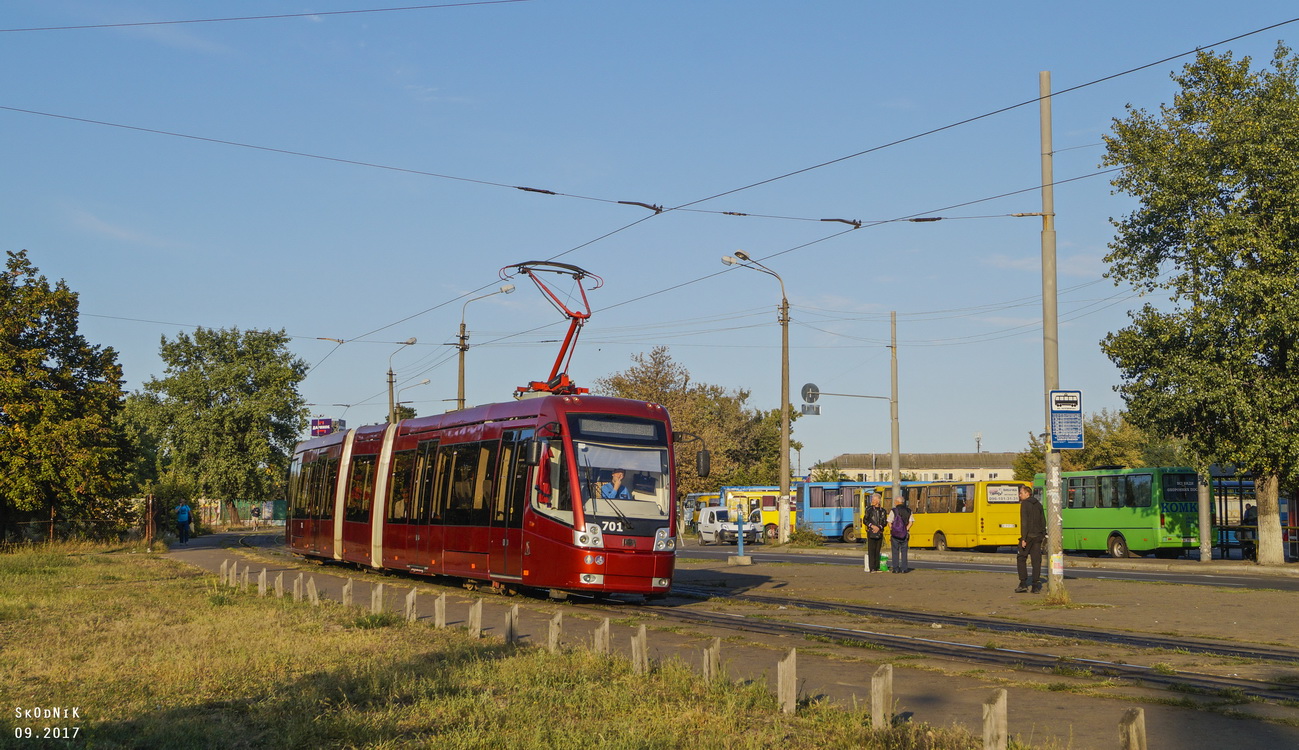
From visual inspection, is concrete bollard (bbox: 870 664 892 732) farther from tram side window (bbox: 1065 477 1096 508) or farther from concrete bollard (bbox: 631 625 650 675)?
tram side window (bbox: 1065 477 1096 508)

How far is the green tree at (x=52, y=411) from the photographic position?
112 ft

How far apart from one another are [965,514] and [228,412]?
52315mm

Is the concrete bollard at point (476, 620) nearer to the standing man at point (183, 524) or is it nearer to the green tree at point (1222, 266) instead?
the green tree at point (1222, 266)

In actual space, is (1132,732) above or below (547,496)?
below

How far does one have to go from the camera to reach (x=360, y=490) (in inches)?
1061

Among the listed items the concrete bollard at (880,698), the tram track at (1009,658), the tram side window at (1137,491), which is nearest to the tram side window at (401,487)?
the tram track at (1009,658)

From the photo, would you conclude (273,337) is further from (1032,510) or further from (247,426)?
(1032,510)

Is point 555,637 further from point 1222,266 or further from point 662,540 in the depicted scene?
point 1222,266

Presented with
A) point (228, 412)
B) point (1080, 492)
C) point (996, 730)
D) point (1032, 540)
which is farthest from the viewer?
point (228, 412)

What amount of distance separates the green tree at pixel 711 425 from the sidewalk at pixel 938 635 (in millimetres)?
40186

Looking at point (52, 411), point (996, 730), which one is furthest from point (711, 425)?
point (996, 730)

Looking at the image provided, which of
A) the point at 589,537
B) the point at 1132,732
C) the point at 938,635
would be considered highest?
the point at 589,537

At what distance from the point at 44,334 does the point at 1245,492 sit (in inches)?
1487

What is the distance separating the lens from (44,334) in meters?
36.2
